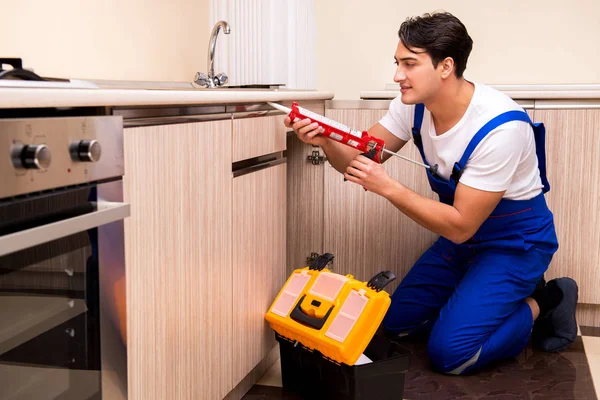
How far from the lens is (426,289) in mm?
2607

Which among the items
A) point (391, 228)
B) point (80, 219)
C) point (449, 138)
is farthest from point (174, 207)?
point (391, 228)

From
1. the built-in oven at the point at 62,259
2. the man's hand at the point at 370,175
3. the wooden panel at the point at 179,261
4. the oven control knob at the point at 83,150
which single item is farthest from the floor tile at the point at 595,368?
the oven control knob at the point at 83,150

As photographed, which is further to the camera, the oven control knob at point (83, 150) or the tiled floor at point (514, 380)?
the tiled floor at point (514, 380)

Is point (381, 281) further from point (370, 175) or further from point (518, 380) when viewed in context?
point (518, 380)

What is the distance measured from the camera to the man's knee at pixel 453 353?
2271mm

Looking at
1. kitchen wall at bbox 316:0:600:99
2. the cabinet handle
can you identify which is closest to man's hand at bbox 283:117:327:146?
the cabinet handle

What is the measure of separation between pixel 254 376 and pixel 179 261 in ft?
2.57

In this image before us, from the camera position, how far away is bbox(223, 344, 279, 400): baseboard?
2.02m

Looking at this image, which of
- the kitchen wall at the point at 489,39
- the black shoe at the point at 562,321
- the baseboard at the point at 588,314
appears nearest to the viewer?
the black shoe at the point at 562,321

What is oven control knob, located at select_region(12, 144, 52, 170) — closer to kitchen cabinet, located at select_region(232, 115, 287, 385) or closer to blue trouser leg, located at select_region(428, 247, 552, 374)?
kitchen cabinet, located at select_region(232, 115, 287, 385)

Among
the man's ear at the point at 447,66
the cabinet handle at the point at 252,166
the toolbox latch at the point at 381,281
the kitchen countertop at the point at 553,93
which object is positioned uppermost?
the man's ear at the point at 447,66

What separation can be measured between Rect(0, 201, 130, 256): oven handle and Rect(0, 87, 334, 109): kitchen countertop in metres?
0.17

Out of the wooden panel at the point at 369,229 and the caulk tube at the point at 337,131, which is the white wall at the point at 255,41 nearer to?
the wooden panel at the point at 369,229

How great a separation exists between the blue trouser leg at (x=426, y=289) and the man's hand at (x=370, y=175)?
548 millimetres
